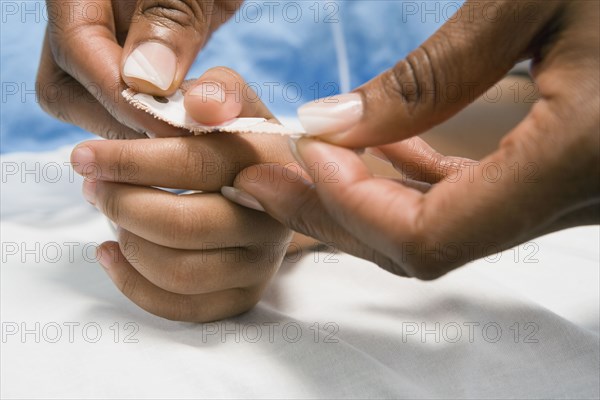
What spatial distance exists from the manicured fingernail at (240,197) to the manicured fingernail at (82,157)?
171 mm

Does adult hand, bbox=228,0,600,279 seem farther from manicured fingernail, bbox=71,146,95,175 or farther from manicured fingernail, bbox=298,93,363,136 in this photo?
manicured fingernail, bbox=71,146,95,175

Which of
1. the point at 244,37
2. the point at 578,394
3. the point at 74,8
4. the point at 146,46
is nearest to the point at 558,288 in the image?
the point at 578,394

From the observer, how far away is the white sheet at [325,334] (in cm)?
65

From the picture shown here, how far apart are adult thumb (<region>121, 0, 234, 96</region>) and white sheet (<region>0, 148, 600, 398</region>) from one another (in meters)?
0.31

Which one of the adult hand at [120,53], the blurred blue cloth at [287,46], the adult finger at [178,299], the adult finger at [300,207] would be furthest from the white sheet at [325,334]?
the blurred blue cloth at [287,46]

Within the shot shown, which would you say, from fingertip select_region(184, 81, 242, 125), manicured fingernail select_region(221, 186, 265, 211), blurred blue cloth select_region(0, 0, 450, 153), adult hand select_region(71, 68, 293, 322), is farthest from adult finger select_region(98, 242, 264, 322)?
blurred blue cloth select_region(0, 0, 450, 153)

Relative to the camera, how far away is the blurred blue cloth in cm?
167

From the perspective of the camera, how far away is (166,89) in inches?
31.0

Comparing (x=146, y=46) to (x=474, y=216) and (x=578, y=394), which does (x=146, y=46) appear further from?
(x=578, y=394)

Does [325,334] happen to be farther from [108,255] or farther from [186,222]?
[108,255]

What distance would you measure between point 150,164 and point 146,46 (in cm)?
17

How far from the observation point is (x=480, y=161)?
582 millimetres

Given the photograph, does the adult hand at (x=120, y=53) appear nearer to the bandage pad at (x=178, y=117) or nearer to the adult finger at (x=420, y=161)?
the bandage pad at (x=178, y=117)

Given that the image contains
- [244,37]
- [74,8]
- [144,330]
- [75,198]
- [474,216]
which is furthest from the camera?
[244,37]
